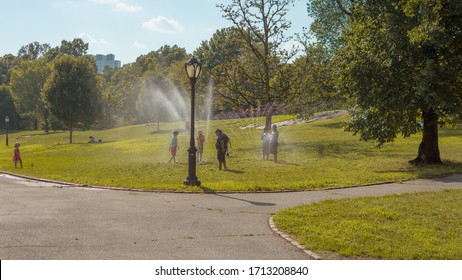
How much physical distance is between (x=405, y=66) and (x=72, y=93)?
46190 millimetres

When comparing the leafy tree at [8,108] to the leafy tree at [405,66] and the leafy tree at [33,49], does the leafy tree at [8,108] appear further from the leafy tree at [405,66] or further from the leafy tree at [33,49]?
the leafy tree at [405,66]

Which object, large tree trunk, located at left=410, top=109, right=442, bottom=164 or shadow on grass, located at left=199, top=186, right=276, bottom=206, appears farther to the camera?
large tree trunk, located at left=410, top=109, right=442, bottom=164

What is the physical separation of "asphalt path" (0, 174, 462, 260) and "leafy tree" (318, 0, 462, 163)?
14.6ft

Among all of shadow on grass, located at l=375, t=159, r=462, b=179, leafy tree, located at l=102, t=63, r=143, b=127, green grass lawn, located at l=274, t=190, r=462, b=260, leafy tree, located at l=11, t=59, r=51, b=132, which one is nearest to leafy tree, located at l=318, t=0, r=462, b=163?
shadow on grass, located at l=375, t=159, r=462, b=179

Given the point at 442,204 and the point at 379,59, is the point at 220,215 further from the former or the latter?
the point at 379,59

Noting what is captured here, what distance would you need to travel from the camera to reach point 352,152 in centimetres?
2662

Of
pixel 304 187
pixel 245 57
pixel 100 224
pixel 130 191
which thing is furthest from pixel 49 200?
pixel 245 57

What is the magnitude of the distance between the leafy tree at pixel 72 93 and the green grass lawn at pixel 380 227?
4958 cm

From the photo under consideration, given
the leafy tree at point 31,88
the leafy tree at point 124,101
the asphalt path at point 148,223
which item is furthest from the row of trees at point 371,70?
the leafy tree at point 31,88

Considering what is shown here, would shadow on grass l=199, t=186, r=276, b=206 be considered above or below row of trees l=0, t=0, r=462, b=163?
below

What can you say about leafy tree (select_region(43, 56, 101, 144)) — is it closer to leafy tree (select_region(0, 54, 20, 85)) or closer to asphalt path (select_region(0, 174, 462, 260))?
asphalt path (select_region(0, 174, 462, 260))

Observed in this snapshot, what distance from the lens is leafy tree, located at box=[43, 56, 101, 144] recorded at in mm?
56875

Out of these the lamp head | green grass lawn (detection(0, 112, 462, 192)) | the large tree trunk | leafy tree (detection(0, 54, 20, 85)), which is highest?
leafy tree (detection(0, 54, 20, 85))

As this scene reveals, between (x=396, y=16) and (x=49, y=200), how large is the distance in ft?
45.0
